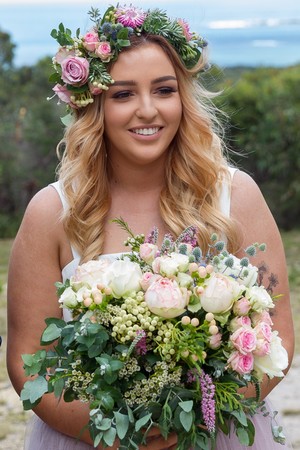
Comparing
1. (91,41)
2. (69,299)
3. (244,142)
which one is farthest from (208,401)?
Answer: (244,142)

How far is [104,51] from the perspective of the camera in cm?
340

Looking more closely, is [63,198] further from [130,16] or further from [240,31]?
[240,31]

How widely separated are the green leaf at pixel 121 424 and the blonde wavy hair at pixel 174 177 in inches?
36.5

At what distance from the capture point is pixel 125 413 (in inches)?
108

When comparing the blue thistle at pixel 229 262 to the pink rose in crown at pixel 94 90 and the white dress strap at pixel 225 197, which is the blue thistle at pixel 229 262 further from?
the pink rose in crown at pixel 94 90

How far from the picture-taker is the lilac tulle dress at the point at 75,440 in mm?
3404

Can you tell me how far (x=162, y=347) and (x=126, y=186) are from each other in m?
1.12

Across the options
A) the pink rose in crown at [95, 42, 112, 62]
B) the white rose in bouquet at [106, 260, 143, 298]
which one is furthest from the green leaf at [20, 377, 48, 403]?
the pink rose in crown at [95, 42, 112, 62]

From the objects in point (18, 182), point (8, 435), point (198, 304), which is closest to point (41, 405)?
point (198, 304)

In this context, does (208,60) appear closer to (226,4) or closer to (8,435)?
(8,435)

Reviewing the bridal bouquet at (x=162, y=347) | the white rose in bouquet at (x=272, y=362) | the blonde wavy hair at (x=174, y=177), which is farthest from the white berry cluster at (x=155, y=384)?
the blonde wavy hair at (x=174, y=177)

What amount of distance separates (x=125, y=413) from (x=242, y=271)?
21.2 inches

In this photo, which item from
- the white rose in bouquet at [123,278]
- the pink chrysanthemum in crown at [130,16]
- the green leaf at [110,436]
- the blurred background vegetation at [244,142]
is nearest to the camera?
the green leaf at [110,436]

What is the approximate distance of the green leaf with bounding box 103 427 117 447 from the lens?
105 inches
